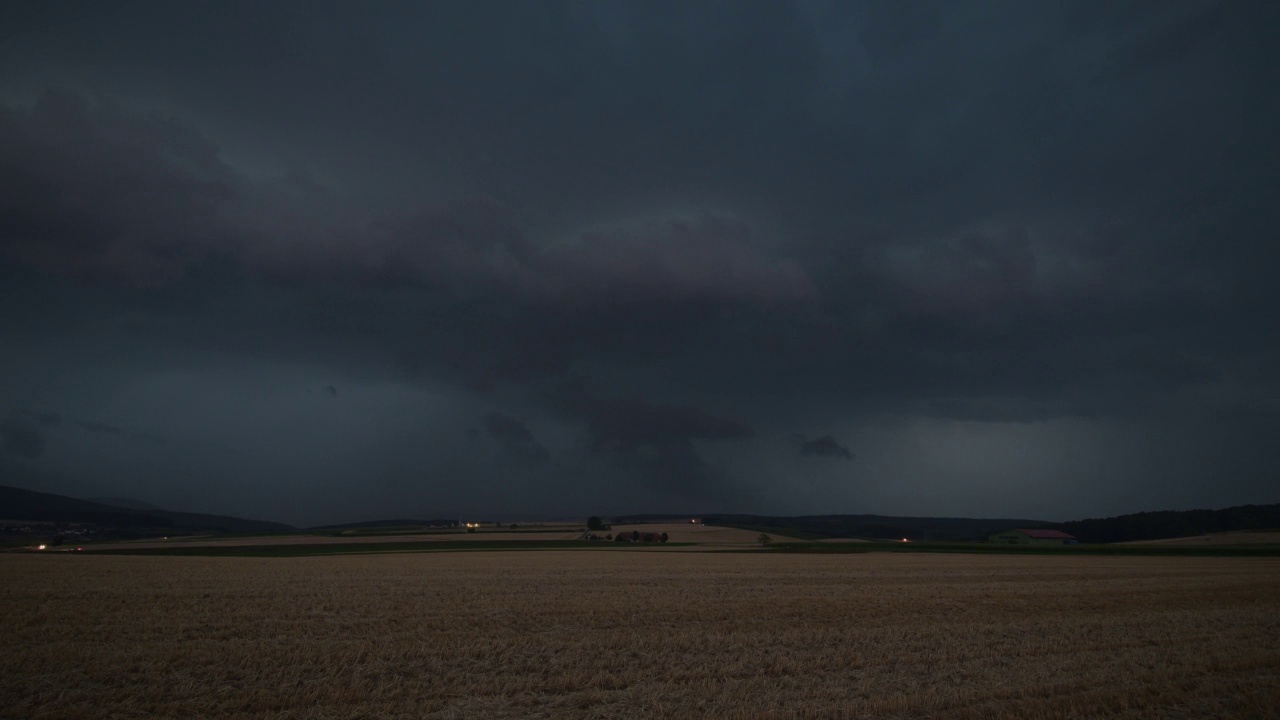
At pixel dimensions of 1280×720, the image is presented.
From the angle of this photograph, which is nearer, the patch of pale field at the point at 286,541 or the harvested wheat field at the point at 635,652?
the harvested wheat field at the point at 635,652

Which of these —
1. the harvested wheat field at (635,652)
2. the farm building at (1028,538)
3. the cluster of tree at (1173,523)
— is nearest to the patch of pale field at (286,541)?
the farm building at (1028,538)

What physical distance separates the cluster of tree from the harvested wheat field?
139984 mm

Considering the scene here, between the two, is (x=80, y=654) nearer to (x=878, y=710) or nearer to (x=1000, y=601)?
(x=878, y=710)

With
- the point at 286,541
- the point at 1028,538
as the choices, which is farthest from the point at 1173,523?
the point at 286,541

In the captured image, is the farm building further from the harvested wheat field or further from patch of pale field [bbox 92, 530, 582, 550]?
the harvested wheat field

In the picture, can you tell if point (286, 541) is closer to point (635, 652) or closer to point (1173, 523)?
point (635, 652)

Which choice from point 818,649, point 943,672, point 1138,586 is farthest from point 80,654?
point 1138,586

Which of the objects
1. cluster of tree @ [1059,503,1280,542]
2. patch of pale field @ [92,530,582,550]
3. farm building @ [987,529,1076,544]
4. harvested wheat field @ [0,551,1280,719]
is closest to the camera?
harvested wheat field @ [0,551,1280,719]

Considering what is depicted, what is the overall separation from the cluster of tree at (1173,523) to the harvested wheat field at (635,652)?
Answer: 13998 cm

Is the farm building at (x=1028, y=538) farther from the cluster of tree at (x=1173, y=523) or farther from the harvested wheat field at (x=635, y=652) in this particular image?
the harvested wheat field at (x=635, y=652)

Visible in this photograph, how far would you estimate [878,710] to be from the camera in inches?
418

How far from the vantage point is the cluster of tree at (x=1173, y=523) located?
139 m

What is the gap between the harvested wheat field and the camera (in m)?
11.0

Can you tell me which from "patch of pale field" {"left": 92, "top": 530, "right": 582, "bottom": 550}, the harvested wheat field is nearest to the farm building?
"patch of pale field" {"left": 92, "top": 530, "right": 582, "bottom": 550}
